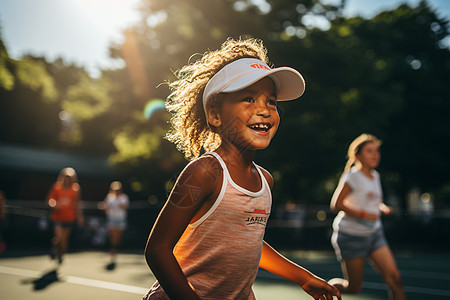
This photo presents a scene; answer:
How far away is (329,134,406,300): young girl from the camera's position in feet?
18.0

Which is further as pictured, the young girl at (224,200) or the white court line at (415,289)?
the white court line at (415,289)

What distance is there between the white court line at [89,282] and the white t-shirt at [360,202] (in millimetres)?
3322

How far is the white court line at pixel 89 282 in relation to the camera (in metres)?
7.76

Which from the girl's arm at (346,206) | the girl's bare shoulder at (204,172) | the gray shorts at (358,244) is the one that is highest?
the girl's bare shoulder at (204,172)

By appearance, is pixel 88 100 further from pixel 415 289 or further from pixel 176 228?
pixel 176 228

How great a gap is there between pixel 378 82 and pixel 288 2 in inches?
250

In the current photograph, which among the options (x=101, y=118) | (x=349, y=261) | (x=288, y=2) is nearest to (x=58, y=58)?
(x=101, y=118)

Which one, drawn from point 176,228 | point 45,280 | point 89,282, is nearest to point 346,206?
point 176,228

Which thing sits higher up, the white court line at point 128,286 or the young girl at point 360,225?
the young girl at point 360,225

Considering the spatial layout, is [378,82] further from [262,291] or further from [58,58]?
[58,58]

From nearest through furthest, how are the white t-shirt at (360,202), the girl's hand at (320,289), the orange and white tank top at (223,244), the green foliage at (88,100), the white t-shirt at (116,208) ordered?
the orange and white tank top at (223,244) < the girl's hand at (320,289) < the white t-shirt at (360,202) < the white t-shirt at (116,208) < the green foliage at (88,100)

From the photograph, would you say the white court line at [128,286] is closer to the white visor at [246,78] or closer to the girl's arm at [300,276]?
the girl's arm at [300,276]

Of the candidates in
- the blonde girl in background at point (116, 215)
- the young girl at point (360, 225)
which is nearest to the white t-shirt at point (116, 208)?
the blonde girl in background at point (116, 215)

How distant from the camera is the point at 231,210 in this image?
6.69 ft
